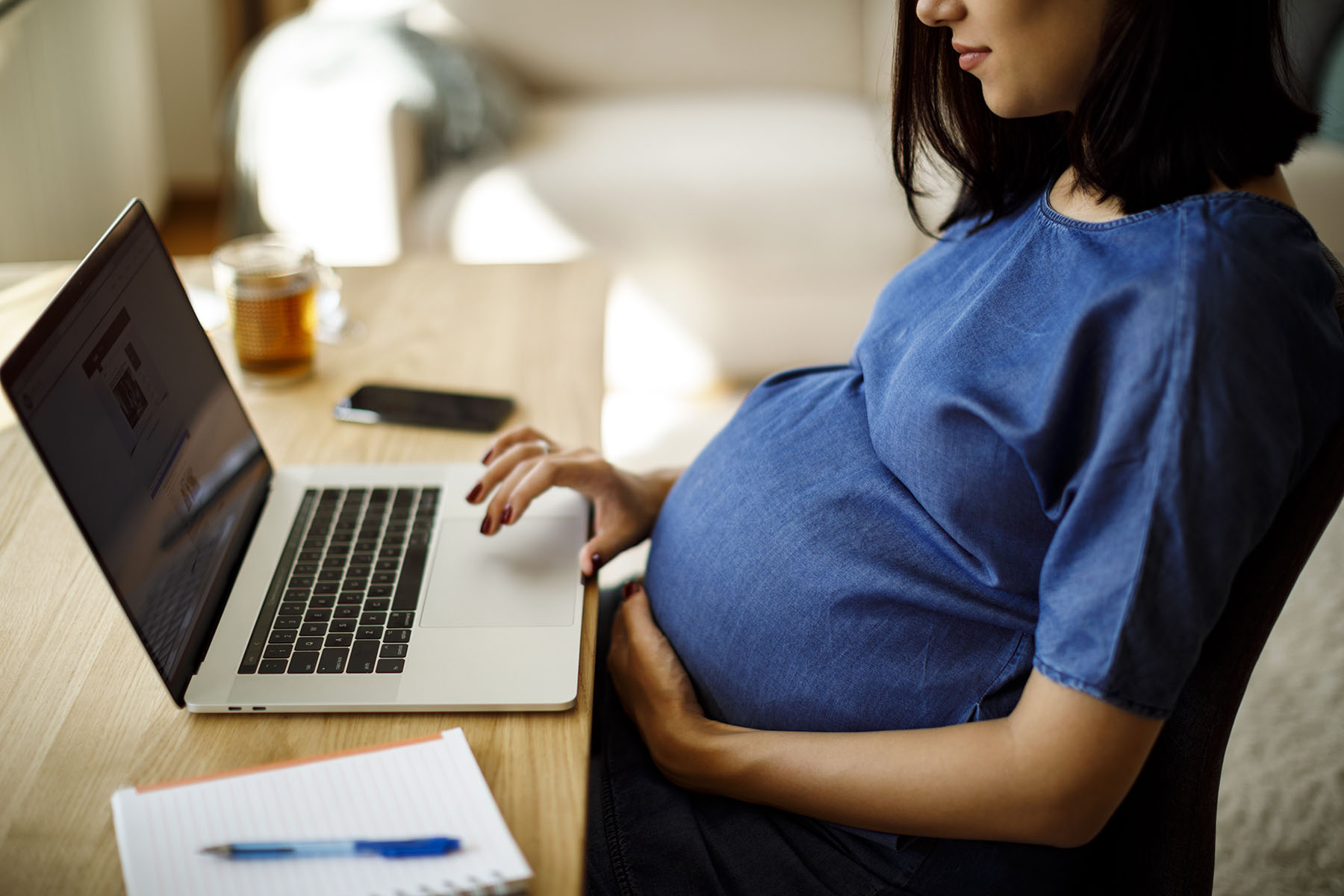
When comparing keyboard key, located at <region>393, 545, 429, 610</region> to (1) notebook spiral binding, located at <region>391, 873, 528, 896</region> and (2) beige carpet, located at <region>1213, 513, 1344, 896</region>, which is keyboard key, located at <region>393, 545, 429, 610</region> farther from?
(2) beige carpet, located at <region>1213, 513, 1344, 896</region>

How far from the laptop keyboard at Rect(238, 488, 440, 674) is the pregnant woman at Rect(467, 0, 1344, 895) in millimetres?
81

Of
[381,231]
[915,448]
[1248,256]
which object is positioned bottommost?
[381,231]

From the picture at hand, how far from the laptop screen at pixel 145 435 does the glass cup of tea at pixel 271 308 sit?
20 centimetres

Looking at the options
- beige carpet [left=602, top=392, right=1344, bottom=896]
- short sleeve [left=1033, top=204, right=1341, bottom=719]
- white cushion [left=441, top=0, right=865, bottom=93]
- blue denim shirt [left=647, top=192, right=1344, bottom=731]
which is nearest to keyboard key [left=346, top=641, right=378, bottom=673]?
blue denim shirt [left=647, top=192, right=1344, bottom=731]

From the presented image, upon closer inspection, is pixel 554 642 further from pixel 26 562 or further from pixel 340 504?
pixel 26 562

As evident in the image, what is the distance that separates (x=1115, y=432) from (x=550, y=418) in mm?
598

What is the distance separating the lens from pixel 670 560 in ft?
2.88

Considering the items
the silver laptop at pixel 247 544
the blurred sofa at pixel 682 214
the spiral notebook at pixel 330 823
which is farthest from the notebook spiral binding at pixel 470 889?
the blurred sofa at pixel 682 214

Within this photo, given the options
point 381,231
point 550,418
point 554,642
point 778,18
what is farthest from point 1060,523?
point 778,18

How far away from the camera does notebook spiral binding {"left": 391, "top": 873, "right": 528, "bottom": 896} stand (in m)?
0.53

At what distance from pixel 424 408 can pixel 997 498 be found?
592 millimetres

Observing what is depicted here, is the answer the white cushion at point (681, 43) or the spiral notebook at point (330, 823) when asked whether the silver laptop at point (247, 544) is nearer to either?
the spiral notebook at point (330, 823)

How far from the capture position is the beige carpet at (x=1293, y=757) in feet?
4.33

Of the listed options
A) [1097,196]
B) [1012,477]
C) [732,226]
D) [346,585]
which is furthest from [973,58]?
[732,226]
